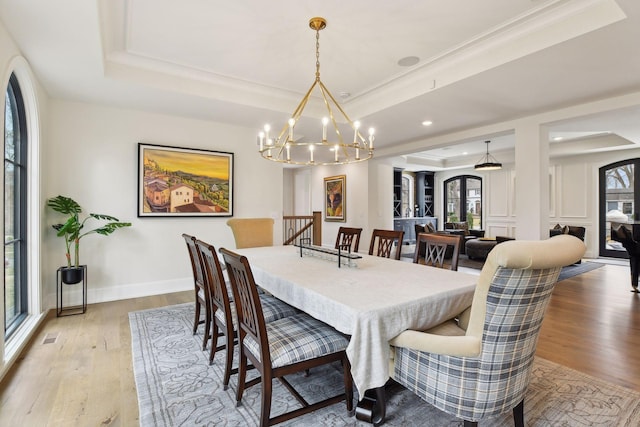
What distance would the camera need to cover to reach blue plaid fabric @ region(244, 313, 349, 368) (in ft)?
5.39

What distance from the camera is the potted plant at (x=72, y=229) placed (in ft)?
11.5

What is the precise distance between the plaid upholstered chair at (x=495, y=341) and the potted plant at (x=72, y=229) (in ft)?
11.8

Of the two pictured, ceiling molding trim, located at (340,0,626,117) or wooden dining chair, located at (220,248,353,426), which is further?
ceiling molding trim, located at (340,0,626,117)

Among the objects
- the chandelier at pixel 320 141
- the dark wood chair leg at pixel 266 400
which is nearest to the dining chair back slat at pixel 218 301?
the dark wood chair leg at pixel 266 400

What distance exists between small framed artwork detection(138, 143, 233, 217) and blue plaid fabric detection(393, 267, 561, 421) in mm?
3948

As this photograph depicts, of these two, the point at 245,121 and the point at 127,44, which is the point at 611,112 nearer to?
the point at 245,121

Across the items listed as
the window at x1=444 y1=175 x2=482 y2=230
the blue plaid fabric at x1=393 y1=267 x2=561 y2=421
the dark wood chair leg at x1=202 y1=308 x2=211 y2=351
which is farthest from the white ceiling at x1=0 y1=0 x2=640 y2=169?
the window at x1=444 y1=175 x2=482 y2=230

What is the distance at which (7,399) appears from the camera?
2.01 m

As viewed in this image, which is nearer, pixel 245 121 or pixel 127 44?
pixel 127 44

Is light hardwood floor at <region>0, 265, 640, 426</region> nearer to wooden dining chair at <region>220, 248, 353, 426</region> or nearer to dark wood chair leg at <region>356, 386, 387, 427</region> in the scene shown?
wooden dining chair at <region>220, 248, 353, 426</region>

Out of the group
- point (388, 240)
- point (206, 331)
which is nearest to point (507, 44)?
point (388, 240)

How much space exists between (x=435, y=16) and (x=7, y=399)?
395 cm

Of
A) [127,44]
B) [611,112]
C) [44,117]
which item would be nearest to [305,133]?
[127,44]

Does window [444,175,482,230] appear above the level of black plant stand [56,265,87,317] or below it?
above
